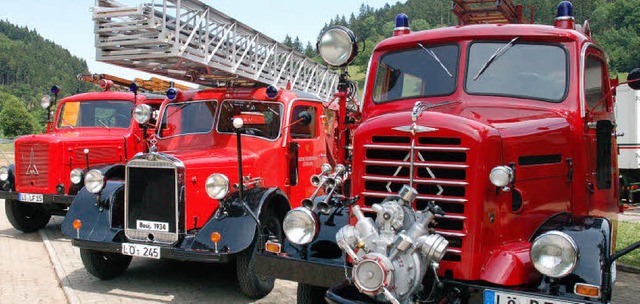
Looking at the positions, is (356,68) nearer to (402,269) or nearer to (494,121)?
(494,121)

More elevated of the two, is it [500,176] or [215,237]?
[500,176]

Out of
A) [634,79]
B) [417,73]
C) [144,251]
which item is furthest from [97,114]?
[634,79]

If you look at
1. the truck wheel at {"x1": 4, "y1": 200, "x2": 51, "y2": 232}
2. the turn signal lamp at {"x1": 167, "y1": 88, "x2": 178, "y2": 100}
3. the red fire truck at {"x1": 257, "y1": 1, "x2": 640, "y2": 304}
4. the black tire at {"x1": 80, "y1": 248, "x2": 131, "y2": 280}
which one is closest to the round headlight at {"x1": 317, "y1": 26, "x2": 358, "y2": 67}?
the red fire truck at {"x1": 257, "y1": 1, "x2": 640, "y2": 304}

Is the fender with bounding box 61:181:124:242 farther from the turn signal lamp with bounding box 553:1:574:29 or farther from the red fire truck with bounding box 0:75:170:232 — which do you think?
the turn signal lamp with bounding box 553:1:574:29

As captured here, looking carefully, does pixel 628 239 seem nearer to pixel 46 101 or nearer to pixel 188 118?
pixel 188 118

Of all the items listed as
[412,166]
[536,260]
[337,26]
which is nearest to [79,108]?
[337,26]

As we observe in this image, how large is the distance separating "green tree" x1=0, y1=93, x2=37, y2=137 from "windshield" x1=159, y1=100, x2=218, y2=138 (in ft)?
166

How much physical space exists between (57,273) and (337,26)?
467 cm

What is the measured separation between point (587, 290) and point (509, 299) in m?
0.43

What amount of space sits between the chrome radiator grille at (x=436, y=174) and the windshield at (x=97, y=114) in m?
7.53

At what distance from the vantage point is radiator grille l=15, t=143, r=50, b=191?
29.9 feet

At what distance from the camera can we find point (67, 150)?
9.15 metres

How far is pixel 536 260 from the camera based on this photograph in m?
3.20

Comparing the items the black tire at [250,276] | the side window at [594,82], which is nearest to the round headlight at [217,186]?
the black tire at [250,276]
